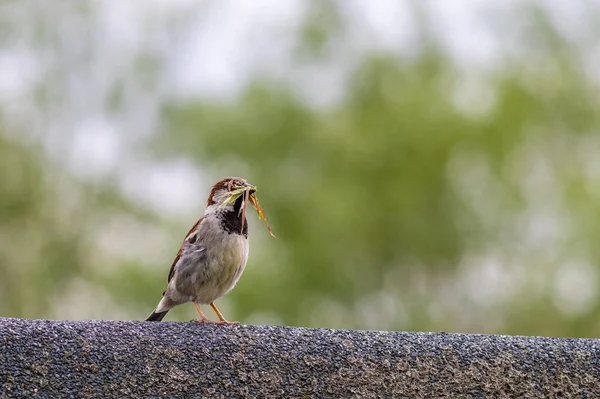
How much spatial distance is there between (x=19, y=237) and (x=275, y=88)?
5986 millimetres

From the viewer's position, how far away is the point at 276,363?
2.55 m

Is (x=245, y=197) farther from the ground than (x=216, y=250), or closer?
farther from the ground

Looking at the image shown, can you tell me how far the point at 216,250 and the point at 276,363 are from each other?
1.05 meters

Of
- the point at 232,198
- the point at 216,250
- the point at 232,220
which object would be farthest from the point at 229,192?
the point at 216,250

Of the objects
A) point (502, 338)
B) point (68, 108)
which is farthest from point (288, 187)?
point (502, 338)

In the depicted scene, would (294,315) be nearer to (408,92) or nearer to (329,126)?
(329,126)

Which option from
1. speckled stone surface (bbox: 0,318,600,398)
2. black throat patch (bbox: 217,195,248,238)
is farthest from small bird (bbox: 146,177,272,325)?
speckled stone surface (bbox: 0,318,600,398)

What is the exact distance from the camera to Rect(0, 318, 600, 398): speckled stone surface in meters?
2.38

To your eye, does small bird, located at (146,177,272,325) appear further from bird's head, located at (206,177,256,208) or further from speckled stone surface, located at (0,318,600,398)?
speckled stone surface, located at (0,318,600,398)

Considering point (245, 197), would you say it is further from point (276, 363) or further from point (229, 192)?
point (276, 363)

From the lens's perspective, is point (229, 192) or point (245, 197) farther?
point (229, 192)

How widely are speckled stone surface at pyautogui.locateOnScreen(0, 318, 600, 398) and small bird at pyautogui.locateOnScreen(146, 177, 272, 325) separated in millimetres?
795

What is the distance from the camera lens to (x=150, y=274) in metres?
16.2

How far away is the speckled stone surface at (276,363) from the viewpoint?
2.38 metres
